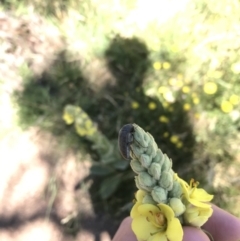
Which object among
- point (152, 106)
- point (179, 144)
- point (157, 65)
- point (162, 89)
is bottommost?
point (179, 144)

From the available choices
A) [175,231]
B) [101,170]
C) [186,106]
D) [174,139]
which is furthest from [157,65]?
[175,231]

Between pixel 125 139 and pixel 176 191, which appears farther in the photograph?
pixel 176 191

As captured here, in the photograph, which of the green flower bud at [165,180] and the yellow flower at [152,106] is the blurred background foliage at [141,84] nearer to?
the yellow flower at [152,106]

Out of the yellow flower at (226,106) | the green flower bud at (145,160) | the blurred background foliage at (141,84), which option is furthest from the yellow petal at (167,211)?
the yellow flower at (226,106)

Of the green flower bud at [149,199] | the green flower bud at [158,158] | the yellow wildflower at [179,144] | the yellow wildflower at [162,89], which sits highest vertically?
the green flower bud at [158,158]

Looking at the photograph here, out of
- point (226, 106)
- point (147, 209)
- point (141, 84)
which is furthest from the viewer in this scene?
point (141, 84)

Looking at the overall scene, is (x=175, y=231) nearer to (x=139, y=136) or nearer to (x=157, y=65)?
(x=139, y=136)

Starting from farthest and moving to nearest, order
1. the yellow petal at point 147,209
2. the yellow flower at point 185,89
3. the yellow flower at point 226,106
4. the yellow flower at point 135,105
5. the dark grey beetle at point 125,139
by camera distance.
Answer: the yellow flower at point 135,105 < the yellow flower at point 185,89 < the yellow flower at point 226,106 < the yellow petal at point 147,209 < the dark grey beetle at point 125,139
